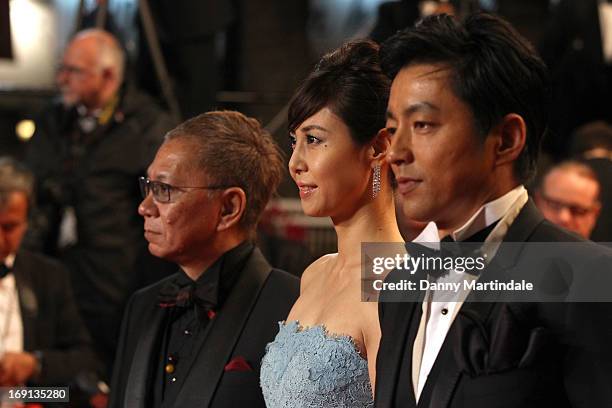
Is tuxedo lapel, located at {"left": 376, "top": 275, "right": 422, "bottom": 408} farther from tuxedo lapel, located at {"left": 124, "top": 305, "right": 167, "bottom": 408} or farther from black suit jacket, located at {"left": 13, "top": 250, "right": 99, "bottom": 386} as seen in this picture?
black suit jacket, located at {"left": 13, "top": 250, "right": 99, "bottom": 386}

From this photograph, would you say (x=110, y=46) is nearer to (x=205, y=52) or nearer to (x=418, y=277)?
(x=205, y=52)

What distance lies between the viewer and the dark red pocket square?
2.68 meters

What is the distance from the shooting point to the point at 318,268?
106 inches

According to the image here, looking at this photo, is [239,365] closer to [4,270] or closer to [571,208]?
[4,270]

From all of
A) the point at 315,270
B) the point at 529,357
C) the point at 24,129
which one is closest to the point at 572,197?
the point at 315,270

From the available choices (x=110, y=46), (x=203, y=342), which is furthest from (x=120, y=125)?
(x=203, y=342)

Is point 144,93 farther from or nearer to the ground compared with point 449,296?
nearer to the ground

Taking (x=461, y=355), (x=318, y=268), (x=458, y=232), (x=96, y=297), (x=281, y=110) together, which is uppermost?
(x=458, y=232)

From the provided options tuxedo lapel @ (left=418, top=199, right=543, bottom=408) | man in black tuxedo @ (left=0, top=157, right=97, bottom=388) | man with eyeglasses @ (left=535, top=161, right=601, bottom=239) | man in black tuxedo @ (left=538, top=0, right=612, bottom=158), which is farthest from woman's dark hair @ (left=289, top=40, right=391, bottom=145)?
man in black tuxedo @ (left=538, top=0, right=612, bottom=158)

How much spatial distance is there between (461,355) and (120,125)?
3.06m

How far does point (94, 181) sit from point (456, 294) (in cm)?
283

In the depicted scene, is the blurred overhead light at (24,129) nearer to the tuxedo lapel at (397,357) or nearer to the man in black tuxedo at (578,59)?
the man in black tuxedo at (578,59)

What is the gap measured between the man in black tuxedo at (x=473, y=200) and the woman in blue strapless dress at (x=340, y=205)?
37 cm

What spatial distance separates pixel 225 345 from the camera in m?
2.74
